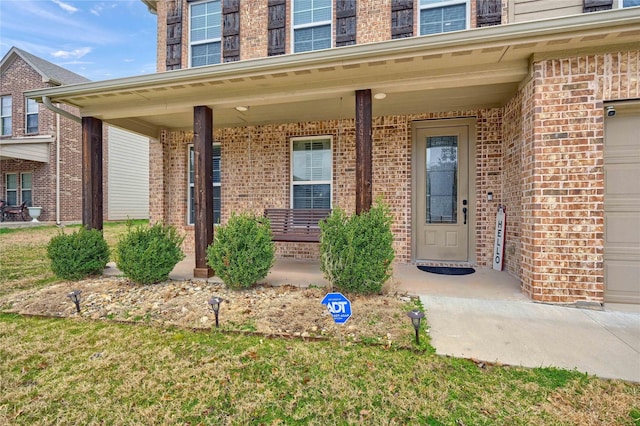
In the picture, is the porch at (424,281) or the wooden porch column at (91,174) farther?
the wooden porch column at (91,174)

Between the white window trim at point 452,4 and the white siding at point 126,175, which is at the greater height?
the white window trim at point 452,4

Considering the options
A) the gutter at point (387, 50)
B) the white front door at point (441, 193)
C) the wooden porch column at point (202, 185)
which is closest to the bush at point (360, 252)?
the gutter at point (387, 50)

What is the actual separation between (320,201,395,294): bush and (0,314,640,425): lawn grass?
3.67ft

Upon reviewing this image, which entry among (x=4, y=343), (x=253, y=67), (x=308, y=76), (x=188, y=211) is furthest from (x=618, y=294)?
(x=188, y=211)

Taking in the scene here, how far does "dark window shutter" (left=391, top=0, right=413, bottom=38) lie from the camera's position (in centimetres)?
514

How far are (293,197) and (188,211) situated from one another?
8.11 feet

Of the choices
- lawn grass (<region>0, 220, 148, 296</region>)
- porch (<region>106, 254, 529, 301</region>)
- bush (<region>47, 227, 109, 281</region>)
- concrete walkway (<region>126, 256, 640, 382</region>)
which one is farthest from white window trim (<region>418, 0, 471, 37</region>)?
bush (<region>47, 227, 109, 281</region>)

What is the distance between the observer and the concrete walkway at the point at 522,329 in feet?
7.56

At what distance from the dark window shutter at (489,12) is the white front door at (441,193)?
62.4 inches

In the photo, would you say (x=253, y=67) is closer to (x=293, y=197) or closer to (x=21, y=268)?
(x=293, y=197)

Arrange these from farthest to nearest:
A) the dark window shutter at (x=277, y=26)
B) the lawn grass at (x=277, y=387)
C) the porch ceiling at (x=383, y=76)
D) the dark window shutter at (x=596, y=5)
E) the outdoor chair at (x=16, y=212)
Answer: the outdoor chair at (x=16, y=212)
the dark window shutter at (x=277, y=26)
the dark window shutter at (x=596, y=5)
the porch ceiling at (x=383, y=76)
the lawn grass at (x=277, y=387)

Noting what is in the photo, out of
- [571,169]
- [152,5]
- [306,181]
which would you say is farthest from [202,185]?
[152,5]

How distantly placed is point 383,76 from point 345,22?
89.2 inches

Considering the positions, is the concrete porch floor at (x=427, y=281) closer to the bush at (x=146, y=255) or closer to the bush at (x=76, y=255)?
the bush at (x=146, y=255)
